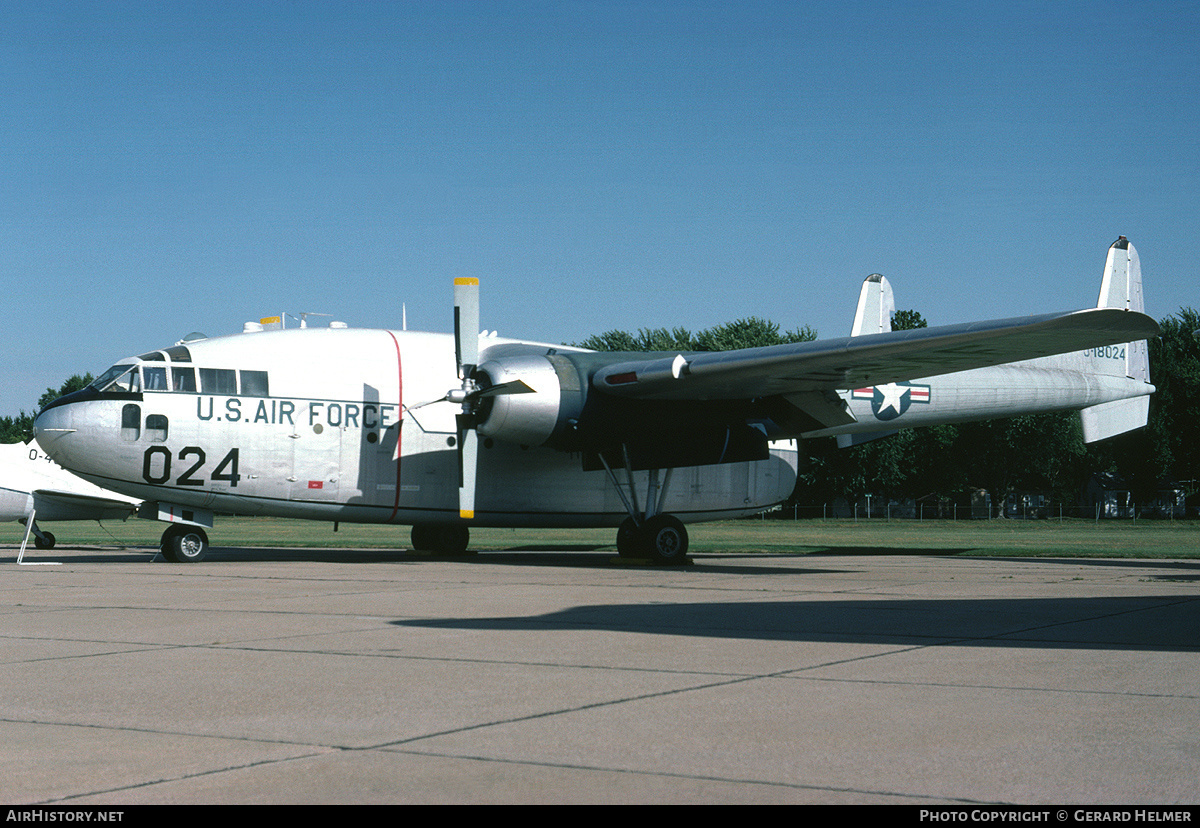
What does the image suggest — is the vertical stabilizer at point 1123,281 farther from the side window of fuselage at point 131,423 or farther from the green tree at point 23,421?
the green tree at point 23,421

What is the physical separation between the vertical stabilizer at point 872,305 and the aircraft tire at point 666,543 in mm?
9103

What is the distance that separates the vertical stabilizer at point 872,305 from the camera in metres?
27.8

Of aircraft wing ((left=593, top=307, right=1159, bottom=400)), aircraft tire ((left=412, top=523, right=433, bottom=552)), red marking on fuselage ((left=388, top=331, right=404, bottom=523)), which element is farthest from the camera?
aircraft tire ((left=412, top=523, right=433, bottom=552))

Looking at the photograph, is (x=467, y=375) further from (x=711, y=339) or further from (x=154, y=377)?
(x=711, y=339)

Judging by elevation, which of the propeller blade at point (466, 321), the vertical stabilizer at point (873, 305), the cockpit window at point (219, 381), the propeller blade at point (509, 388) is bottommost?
the propeller blade at point (509, 388)

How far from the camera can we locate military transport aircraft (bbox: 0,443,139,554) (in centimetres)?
3094

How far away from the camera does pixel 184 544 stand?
20656mm

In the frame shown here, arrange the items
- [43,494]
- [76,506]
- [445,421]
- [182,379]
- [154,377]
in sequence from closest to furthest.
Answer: [154,377]
[182,379]
[445,421]
[43,494]
[76,506]

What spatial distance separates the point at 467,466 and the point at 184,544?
5.27 meters

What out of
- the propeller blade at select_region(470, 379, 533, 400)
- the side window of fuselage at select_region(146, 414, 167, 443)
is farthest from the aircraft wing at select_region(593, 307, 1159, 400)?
the side window of fuselage at select_region(146, 414, 167, 443)

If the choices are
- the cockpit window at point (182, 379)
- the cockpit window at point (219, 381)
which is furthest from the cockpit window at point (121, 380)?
the cockpit window at point (219, 381)

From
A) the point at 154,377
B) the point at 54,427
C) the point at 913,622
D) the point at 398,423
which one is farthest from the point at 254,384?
the point at 913,622

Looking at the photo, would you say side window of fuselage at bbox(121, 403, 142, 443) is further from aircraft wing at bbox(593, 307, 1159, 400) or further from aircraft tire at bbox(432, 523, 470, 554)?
aircraft wing at bbox(593, 307, 1159, 400)

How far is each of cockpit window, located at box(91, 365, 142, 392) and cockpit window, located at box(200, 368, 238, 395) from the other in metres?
1.05
